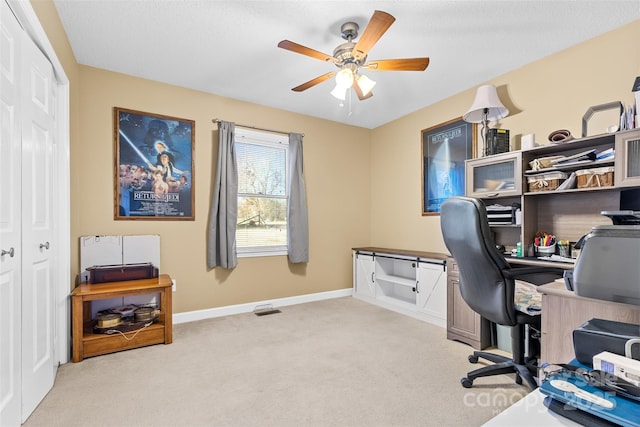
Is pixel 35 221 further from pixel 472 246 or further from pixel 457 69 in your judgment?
pixel 457 69

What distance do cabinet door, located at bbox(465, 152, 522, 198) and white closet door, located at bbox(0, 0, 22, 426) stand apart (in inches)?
135

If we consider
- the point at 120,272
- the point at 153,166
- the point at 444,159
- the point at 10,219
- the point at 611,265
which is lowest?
the point at 120,272

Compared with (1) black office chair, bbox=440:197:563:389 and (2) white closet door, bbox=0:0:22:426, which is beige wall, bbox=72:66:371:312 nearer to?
(2) white closet door, bbox=0:0:22:426

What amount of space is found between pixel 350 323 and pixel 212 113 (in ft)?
9.55

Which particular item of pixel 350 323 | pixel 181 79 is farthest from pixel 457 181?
pixel 181 79

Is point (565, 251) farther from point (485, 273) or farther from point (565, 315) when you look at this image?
point (565, 315)

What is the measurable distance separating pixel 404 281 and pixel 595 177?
7.10 ft

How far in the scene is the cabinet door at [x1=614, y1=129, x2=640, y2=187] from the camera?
6.86 ft

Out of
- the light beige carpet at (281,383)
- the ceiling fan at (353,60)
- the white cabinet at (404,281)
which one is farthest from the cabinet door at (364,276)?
the ceiling fan at (353,60)

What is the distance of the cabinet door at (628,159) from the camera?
2092 millimetres

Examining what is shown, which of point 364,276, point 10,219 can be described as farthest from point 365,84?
point 364,276

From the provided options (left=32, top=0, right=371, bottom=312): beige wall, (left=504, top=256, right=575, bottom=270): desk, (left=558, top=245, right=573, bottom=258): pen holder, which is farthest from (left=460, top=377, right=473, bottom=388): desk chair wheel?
(left=32, top=0, right=371, bottom=312): beige wall

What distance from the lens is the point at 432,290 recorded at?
3445 millimetres

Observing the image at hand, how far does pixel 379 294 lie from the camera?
429cm
